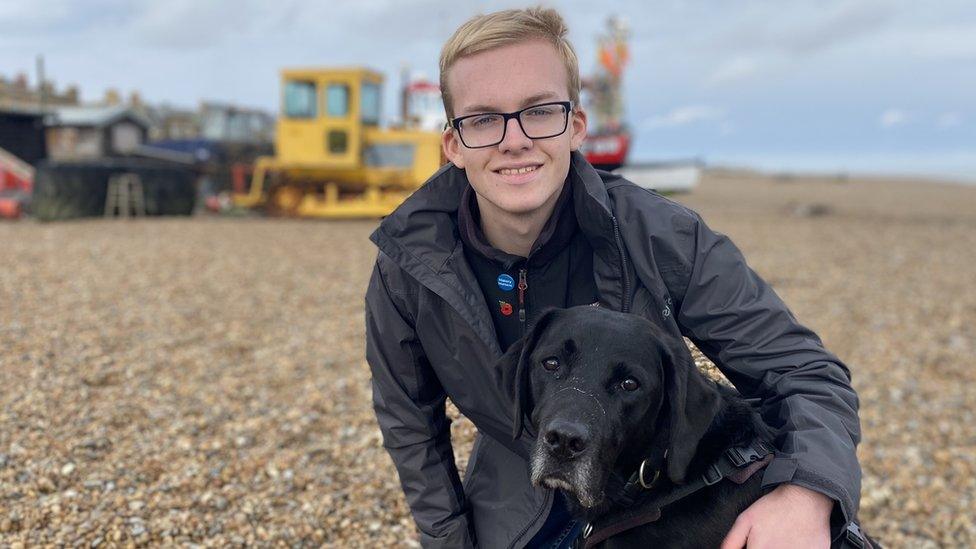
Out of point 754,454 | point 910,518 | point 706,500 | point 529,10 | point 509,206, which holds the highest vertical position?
point 529,10

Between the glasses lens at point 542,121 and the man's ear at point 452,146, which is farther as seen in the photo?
the man's ear at point 452,146

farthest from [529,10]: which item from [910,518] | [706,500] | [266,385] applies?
[266,385]

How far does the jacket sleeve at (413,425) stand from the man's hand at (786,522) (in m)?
1.09

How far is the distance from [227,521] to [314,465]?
0.91m

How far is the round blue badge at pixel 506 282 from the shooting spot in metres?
2.87

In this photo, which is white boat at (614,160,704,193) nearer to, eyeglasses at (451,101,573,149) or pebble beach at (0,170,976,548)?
pebble beach at (0,170,976,548)

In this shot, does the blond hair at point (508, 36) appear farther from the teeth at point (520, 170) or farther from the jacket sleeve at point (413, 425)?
the jacket sleeve at point (413, 425)

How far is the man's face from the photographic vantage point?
108 inches

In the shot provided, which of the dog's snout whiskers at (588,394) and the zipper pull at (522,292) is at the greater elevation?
the zipper pull at (522,292)

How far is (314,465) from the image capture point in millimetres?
4816

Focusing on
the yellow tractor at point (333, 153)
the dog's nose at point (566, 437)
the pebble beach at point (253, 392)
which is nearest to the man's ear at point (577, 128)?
the dog's nose at point (566, 437)

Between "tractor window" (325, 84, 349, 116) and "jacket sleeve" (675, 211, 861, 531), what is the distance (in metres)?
16.1

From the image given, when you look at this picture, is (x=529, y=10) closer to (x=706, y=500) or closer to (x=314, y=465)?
(x=706, y=500)

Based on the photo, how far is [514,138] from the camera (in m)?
2.75
